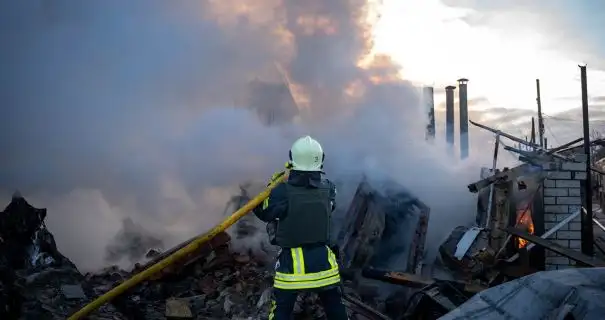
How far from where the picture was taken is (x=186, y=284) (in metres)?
5.32

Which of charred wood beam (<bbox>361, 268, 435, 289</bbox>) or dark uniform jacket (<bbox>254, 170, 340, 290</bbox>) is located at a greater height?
dark uniform jacket (<bbox>254, 170, 340, 290</bbox>)

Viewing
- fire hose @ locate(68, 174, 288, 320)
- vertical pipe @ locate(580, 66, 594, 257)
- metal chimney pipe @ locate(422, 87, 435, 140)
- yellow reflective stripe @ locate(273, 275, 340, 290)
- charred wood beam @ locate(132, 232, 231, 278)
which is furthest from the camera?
metal chimney pipe @ locate(422, 87, 435, 140)

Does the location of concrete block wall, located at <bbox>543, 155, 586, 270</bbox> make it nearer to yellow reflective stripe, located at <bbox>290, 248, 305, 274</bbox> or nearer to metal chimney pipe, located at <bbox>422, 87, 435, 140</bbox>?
yellow reflective stripe, located at <bbox>290, 248, 305, 274</bbox>

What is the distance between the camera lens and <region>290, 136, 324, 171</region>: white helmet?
11.1 ft

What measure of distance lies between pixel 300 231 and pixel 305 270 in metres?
0.26

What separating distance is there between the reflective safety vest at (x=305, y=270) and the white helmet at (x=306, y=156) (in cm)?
54

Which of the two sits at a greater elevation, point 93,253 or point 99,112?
point 99,112

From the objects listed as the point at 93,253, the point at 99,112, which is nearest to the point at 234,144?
the point at 99,112

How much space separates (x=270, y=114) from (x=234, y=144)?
4.46ft

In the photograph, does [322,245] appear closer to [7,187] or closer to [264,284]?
[264,284]

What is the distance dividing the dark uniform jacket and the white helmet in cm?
5

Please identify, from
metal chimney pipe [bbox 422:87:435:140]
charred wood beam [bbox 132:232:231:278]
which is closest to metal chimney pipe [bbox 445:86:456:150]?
metal chimney pipe [bbox 422:87:435:140]

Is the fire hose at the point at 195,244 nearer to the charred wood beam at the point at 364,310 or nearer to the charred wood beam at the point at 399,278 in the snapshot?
the charred wood beam at the point at 364,310

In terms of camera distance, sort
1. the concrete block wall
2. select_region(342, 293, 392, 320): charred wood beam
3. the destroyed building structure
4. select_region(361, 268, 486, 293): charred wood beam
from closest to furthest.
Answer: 1. select_region(342, 293, 392, 320): charred wood beam
2. select_region(361, 268, 486, 293): charred wood beam
3. the concrete block wall
4. the destroyed building structure
